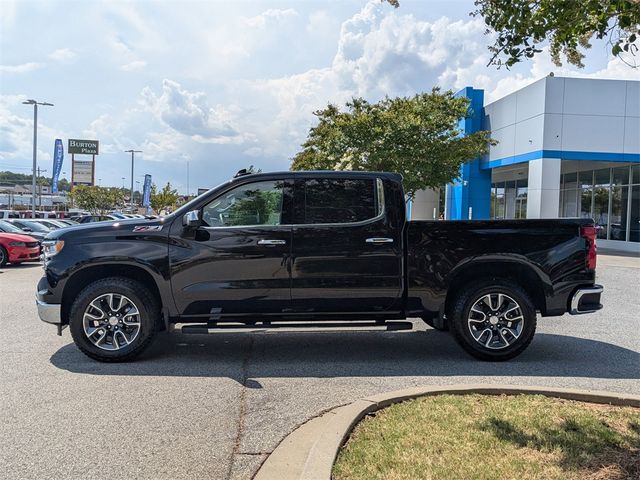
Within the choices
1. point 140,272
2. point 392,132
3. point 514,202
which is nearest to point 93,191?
point 514,202

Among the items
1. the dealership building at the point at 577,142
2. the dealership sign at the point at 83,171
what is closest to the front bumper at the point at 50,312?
the dealership building at the point at 577,142

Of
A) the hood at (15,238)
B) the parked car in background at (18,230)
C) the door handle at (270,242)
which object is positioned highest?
the door handle at (270,242)

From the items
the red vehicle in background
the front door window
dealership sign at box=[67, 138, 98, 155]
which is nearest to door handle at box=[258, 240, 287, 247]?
the front door window

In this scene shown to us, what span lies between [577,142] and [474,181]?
7.67 m

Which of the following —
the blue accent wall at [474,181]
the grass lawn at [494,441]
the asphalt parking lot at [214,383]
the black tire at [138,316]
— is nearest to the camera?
the grass lawn at [494,441]

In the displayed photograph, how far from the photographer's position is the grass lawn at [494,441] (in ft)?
10.8

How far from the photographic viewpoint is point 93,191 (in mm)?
67625

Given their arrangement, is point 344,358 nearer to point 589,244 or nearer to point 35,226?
→ point 589,244

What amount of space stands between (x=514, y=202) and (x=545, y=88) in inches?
582

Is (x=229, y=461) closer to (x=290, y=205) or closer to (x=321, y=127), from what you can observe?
(x=290, y=205)

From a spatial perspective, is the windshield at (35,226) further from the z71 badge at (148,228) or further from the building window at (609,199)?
the building window at (609,199)

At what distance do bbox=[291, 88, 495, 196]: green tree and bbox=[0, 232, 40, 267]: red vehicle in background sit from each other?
11.5m

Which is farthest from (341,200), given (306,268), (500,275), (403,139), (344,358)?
(403,139)

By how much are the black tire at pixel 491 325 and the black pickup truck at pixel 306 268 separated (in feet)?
0.04
